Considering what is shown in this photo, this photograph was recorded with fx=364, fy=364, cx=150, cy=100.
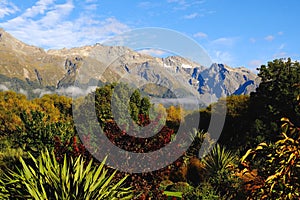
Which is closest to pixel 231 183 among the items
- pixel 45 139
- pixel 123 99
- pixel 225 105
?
pixel 45 139

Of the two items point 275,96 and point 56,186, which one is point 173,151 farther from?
point 275,96

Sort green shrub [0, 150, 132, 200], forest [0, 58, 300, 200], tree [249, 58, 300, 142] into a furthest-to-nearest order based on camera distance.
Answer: tree [249, 58, 300, 142] < green shrub [0, 150, 132, 200] < forest [0, 58, 300, 200]

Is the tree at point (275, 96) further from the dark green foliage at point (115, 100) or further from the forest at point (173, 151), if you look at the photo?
the dark green foliage at point (115, 100)

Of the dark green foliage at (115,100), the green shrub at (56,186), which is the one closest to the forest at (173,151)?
the green shrub at (56,186)

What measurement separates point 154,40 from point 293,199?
1477cm

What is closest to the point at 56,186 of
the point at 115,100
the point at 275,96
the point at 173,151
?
the point at 173,151

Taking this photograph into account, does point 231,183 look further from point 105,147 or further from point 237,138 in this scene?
point 237,138

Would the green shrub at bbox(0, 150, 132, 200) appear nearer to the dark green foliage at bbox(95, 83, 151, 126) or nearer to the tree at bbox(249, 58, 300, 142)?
the tree at bbox(249, 58, 300, 142)

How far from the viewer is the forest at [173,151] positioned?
10.8ft

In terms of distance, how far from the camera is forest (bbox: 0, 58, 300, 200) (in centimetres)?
330

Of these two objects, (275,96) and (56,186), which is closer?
(56,186)

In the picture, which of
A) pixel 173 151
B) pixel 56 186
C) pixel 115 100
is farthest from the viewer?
pixel 115 100

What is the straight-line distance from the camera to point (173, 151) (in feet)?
31.2

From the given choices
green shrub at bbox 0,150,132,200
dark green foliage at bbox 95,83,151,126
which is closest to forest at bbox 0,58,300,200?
green shrub at bbox 0,150,132,200
